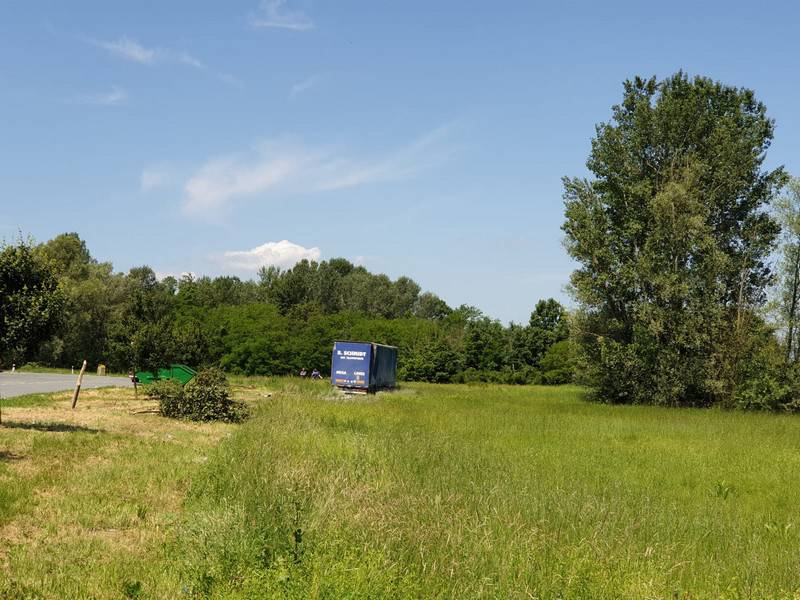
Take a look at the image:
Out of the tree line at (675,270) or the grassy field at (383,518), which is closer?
the grassy field at (383,518)

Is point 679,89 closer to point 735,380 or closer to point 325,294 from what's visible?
point 735,380

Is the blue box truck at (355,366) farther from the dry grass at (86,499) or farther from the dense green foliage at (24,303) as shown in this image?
the dense green foliage at (24,303)

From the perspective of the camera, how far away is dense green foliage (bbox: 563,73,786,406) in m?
36.4

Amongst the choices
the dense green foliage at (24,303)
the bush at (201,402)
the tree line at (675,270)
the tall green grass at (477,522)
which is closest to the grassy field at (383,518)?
the tall green grass at (477,522)

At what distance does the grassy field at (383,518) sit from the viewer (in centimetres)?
635

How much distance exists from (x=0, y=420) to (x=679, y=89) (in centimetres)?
3877

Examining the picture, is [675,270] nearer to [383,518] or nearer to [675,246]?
[675,246]

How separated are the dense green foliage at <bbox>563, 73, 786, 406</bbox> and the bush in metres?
23.4

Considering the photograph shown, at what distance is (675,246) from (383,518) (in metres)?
34.1

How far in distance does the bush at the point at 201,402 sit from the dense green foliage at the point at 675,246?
23447 millimetres

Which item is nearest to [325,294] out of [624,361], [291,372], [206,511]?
[291,372]

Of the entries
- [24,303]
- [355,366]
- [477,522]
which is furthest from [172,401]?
[477,522]

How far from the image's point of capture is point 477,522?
7.83 metres

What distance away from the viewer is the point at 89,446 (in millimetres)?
14531
